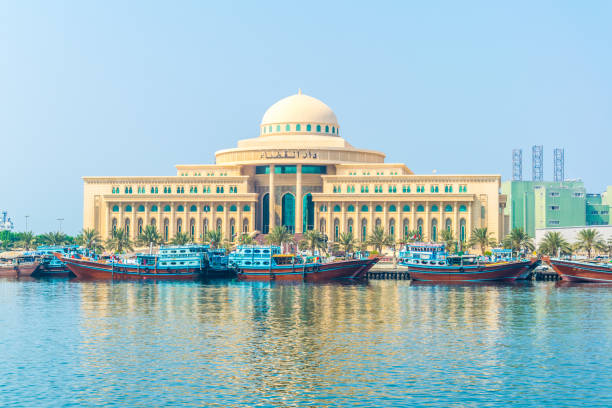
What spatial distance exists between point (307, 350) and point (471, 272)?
6952cm

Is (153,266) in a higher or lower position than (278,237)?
lower

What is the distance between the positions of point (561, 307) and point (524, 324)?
1512 cm

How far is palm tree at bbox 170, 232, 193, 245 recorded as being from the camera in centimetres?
16288

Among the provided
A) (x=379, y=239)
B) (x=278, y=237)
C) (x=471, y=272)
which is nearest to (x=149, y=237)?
(x=278, y=237)

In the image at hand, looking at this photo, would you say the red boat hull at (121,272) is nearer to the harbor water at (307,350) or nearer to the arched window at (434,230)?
the harbor water at (307,350)

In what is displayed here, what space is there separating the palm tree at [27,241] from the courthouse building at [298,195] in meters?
12.1

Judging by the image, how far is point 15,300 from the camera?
328 feet

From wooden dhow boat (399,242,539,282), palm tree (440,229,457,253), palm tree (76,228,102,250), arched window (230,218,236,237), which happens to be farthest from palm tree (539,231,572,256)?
palm tree (76,228,102,250)

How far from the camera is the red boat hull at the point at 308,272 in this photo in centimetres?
13350

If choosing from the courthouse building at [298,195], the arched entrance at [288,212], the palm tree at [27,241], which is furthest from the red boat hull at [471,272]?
the palm tree at [27,241]

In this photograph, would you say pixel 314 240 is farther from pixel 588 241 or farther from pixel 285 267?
pixel 588 241

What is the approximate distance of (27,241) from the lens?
182 m

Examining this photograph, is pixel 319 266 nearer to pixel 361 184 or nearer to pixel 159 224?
pixel 361 184

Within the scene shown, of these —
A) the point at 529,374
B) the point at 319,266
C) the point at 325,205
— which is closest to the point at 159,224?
the point at 325,205
